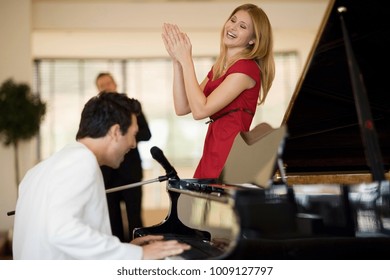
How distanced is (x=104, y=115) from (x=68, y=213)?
1.13ft

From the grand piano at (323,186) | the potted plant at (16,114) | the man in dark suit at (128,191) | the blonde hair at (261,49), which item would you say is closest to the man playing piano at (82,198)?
the grand piano at (323,186)

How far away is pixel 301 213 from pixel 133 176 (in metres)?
2.78

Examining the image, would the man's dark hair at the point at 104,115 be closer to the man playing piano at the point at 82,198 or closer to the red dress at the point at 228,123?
the man playing piano at the point at 82,198

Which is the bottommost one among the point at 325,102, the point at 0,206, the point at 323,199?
the point at 0,206

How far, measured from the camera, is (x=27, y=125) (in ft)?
24.8

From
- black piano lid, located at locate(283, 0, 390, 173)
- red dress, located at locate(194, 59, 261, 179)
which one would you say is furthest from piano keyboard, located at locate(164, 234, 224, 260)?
black piano lid, located at locate(283, 0, 390, 173)

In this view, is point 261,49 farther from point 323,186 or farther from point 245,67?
point 323,186

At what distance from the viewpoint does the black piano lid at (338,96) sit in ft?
7.80

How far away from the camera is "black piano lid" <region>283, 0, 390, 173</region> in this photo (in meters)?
2.38

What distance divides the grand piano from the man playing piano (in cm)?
23

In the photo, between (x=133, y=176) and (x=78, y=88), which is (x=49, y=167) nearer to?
(x=133, y=176)
